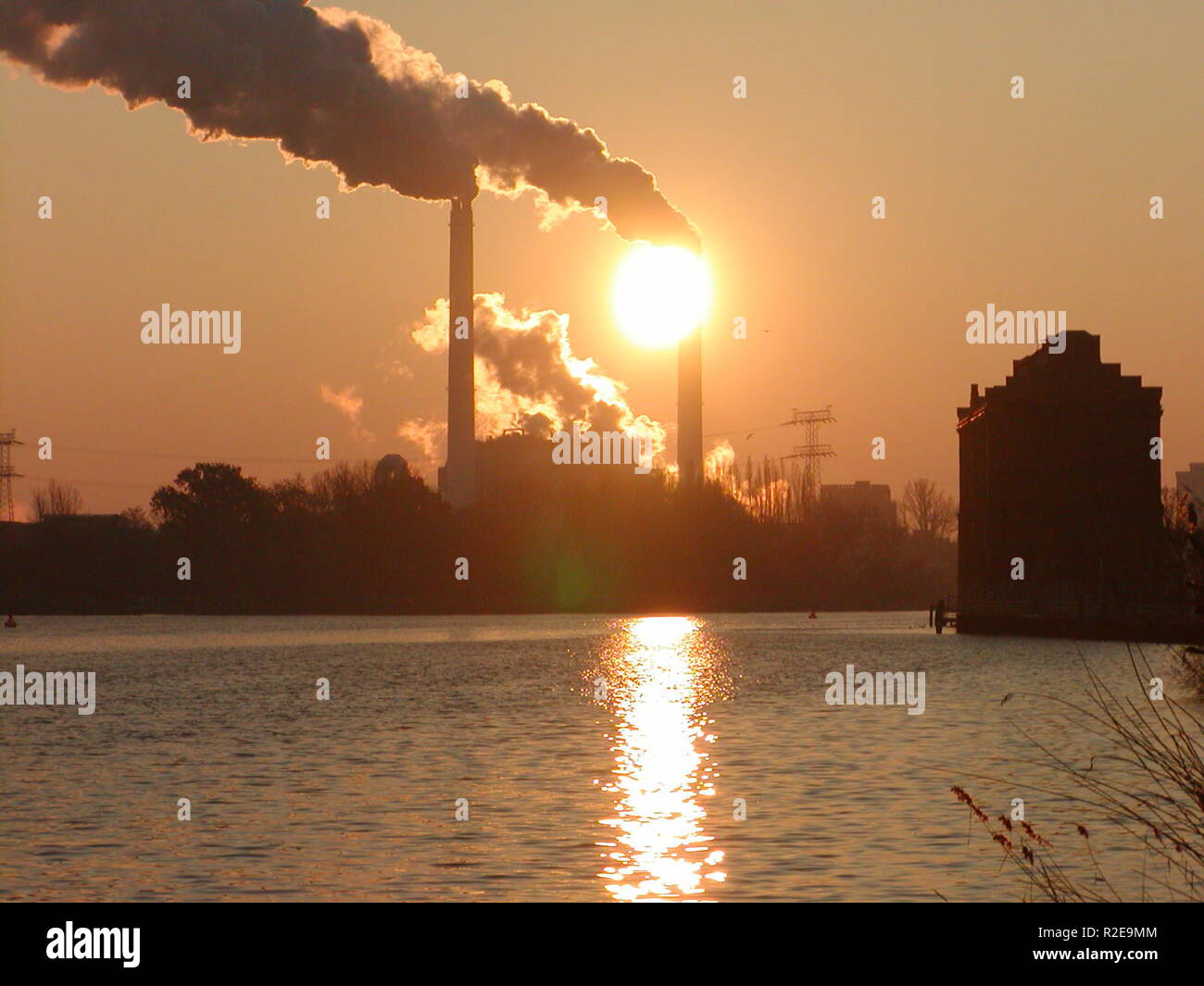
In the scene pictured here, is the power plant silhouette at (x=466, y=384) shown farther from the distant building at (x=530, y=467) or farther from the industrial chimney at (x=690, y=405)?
the distant building at (x=530, y=467)

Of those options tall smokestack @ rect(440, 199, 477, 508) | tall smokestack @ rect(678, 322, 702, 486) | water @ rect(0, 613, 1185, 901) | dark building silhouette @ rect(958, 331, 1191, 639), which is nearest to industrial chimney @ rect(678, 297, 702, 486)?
tall smokestack @ rect(678, 322, 702, 486)

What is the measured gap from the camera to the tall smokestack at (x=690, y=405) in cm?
13150

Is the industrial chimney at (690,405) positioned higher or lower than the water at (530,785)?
higher

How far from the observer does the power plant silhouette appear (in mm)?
117938

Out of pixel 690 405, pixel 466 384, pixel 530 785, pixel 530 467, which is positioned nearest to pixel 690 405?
pixel 690 405

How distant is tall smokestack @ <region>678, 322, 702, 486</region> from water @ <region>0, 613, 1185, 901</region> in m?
63.2

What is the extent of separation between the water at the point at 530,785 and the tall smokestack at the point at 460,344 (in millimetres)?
52144

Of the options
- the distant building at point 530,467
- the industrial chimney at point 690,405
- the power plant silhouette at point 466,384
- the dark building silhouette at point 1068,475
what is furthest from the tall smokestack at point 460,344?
the dark building silhouette at point 1068,475

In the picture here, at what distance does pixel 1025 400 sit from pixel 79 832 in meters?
72.0

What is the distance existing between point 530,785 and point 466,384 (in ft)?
318

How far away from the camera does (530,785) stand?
29.1 metres

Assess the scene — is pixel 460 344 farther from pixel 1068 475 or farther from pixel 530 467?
pixel 530 467
